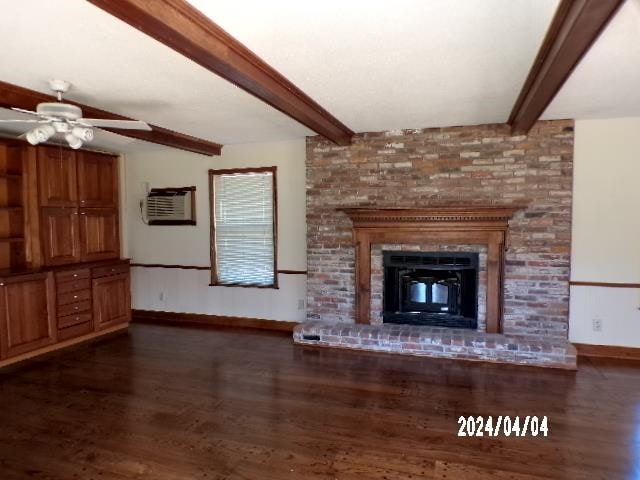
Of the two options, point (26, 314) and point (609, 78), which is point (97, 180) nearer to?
point (26, 314)

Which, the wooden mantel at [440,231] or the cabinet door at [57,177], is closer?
the wooden mantel at [440,231]

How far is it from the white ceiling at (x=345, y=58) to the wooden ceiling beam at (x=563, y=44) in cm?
6

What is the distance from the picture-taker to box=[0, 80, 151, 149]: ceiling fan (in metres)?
2.76

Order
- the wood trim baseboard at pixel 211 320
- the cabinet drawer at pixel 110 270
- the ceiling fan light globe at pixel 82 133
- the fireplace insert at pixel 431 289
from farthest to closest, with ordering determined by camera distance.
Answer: the wood trim baseboard at pixel 211 320
the cabinet drawer at pixel 110 270
the fireplace insert at pixel 431 289
the ceiling fan light globe at pixel 82 133

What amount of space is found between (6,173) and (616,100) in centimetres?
581

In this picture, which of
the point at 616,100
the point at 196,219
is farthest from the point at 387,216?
the point at 196,219

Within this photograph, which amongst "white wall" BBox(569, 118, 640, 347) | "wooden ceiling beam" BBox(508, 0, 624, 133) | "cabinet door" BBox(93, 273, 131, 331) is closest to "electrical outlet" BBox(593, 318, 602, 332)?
"white wall" BBox(569, 118, 640, 347)

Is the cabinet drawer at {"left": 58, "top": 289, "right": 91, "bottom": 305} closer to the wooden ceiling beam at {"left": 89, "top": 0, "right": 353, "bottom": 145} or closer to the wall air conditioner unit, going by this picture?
the wall air conditioner unit

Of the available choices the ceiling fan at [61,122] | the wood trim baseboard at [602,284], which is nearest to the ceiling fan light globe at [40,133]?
the ceiling fan at [61,122]

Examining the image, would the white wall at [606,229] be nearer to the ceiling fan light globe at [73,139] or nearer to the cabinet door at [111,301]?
the ceiling fan light globe at [73,139]

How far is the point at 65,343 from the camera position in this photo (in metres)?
4.69

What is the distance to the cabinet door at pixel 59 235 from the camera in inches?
182

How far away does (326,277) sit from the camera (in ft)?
16.2

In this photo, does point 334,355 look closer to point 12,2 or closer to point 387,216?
point 387,216
